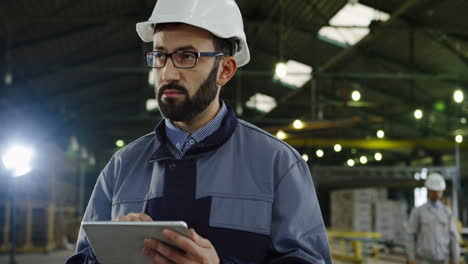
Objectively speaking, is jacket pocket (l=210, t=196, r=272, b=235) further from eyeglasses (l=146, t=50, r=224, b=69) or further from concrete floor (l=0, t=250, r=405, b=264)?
concrete floor (l=0, t=250, r=405, b=264)

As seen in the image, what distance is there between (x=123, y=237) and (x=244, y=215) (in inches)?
13.8

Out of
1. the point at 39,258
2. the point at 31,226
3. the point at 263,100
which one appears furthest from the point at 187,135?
the point at 263,100

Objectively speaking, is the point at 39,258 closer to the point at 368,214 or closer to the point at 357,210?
the point at 357,210

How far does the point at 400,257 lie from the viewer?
17172 mm

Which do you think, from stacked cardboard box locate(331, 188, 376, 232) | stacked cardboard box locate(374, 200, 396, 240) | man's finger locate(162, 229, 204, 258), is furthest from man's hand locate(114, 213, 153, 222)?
stacked cardboard box locate(374, 200, 396, 240)

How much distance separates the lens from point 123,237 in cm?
150

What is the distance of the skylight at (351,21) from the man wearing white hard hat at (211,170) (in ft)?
33.8

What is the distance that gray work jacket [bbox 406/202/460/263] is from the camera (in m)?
7.11

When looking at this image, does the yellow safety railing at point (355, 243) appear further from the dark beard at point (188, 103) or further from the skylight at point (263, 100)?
the dark beard at point (188, 103)

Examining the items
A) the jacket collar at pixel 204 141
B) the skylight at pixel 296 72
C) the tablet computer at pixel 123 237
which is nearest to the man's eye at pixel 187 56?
the jacket collar at pixel 204 141

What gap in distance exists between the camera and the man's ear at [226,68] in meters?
1.79

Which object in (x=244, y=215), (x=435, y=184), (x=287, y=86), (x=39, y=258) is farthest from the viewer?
(x=287, y=86)

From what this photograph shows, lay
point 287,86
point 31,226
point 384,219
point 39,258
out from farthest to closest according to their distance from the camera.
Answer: point 287,86, point 384,219, point 31,226, point 39,258

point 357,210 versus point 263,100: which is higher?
point 263,100
